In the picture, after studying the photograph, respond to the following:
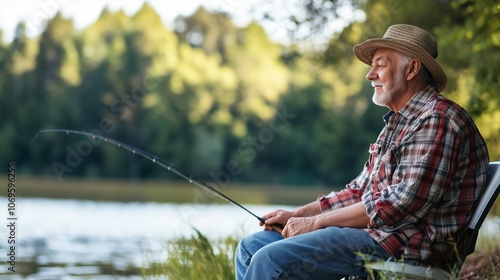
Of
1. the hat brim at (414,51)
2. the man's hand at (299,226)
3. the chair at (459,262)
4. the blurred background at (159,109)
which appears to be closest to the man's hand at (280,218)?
the man's hand at (299,226)

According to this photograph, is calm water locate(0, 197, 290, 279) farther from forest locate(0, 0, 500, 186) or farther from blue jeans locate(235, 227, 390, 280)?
forest locate(0, 0, 500, 186)

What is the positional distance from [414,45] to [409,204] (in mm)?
559

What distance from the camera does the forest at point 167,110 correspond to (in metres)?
38.7

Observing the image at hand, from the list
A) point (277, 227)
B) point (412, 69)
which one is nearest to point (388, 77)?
point (412, 69)

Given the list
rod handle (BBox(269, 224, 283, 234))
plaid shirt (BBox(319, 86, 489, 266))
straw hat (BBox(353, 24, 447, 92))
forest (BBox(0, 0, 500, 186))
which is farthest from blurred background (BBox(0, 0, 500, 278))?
plaid shirt (BBox(319, 86, 489, 266))

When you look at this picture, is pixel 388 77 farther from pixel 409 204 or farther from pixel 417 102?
pixel 409 204

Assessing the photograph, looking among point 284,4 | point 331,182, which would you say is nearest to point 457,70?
point 284,4

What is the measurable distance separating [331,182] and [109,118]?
36.2ft

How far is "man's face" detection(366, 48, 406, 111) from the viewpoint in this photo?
2.91 meters

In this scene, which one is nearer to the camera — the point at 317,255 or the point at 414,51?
the point at 317,255

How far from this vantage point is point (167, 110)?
133 ft

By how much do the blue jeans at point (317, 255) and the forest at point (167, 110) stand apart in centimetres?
3422

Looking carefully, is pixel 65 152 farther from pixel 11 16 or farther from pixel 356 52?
pixel 356 52

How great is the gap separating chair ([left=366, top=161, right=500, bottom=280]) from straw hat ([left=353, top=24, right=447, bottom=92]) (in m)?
0.36
